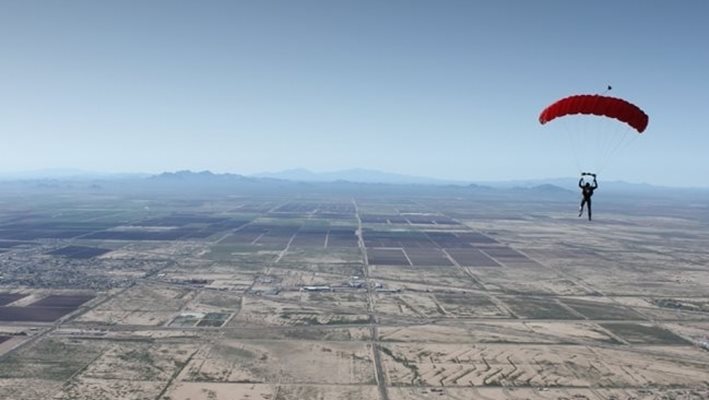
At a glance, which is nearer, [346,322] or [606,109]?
[606,109]

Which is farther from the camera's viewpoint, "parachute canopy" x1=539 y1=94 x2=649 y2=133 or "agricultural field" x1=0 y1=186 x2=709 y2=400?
"agricultural field" x1=0 y1=186 x2=709 y2=400

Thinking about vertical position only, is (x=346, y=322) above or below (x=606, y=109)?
below

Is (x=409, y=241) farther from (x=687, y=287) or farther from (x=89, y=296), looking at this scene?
(x=89, y=296)

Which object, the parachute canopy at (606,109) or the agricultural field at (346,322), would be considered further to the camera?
the agricultural field at (346,322)

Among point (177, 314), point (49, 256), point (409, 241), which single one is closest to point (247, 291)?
point (177, 314)

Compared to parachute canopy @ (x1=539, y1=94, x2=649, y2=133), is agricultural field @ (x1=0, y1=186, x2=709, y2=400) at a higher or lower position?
lower

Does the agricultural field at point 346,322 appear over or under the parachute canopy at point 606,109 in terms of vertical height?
under
